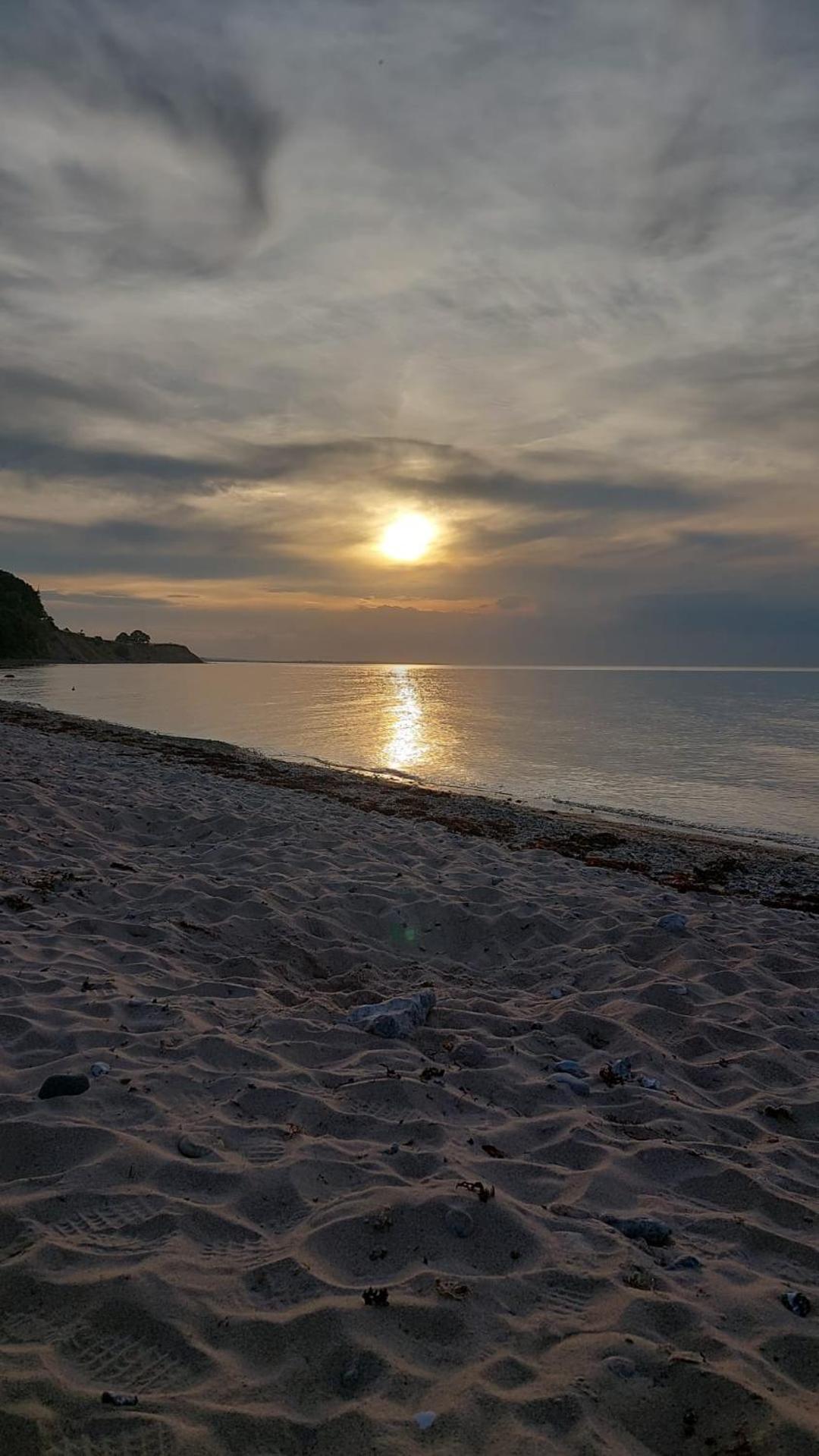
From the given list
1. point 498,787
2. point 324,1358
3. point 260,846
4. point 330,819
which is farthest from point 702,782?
point 324,1358

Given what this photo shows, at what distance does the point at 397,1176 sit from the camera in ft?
13.2

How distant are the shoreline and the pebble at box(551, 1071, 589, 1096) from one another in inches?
271

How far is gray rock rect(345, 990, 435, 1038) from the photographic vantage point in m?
5.90

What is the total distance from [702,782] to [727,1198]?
1037 inches

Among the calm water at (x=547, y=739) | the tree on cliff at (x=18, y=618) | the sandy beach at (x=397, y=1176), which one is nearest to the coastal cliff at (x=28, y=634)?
the tree on cliff at (x=18, y=618)

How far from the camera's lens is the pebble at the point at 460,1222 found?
3588mm

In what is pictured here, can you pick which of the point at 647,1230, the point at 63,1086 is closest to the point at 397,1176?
the point at 647,1230

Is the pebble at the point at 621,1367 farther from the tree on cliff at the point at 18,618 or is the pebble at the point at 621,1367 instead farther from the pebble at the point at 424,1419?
the tree on cliff at the point at 18,618

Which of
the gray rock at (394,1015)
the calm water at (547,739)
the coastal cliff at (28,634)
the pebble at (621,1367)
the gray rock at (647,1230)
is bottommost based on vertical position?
the calm water at (547,739)

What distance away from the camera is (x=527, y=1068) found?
5496 millimetres

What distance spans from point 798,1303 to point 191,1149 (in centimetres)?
292

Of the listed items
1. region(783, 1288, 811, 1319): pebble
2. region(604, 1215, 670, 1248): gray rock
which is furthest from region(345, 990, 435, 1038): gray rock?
region(783, 1288, 811, 1319): pebble

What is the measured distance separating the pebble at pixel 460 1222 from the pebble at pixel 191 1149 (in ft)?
4.34

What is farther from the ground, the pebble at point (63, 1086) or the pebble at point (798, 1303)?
the pebble at point (63, 1086)
